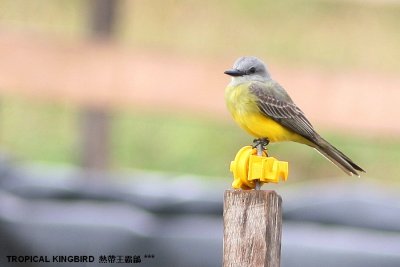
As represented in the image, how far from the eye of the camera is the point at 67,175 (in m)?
7.42

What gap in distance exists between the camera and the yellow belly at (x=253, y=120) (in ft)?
13.8

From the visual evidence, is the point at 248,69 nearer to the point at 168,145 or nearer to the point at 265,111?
the point at 265,111

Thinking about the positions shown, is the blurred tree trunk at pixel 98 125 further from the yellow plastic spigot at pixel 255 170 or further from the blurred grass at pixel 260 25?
the blurred grass at pixel 260 25

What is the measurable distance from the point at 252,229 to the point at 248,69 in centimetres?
113

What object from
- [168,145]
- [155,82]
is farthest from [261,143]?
[168,145]

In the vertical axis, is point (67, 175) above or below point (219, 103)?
below

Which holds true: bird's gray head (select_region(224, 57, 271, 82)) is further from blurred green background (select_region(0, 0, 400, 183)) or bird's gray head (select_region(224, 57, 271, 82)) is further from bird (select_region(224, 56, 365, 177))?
blurred green background (select_region(0, 0, 400, 183))

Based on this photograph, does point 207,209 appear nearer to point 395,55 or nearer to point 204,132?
point 204,132

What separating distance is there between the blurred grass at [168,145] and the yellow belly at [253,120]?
636 cm

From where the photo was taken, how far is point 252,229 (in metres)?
3.43

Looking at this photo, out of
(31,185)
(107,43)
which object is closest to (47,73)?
(107,43)

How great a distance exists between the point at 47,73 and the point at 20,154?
3814 mm

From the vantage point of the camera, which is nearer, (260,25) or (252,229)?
(252,229)

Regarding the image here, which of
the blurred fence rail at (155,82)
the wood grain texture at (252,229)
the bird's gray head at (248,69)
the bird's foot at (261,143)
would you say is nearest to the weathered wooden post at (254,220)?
the wood grain texture at (252,229)
